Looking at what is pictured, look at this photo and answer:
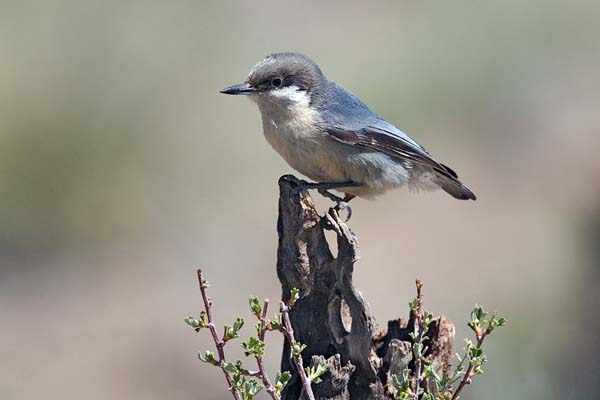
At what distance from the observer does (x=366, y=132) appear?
568cm

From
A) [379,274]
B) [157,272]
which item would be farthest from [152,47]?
[379,274]

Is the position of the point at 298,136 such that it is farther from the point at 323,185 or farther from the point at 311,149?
the point at 323,185

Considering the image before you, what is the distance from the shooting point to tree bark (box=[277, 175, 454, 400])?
4.28 metres

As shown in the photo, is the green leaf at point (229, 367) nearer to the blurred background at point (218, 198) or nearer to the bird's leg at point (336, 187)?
the bird's leg at point (336, 187)

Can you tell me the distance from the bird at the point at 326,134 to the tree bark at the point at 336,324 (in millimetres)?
817

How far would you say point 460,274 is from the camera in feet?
30.9

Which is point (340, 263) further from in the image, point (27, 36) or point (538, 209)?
point (27, 36)

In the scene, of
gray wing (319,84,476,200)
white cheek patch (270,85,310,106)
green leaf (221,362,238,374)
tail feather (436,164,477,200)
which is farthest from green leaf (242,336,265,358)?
tail feather (436,164,477,200)

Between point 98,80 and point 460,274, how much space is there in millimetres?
4102

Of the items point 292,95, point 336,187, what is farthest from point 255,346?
point 292,95

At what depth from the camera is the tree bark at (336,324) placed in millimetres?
4281

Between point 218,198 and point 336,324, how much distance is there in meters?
5.93

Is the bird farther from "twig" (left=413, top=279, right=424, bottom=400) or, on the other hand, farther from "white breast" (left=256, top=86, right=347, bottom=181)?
"twig" (left=413, top=279, right=424, bottom=400)

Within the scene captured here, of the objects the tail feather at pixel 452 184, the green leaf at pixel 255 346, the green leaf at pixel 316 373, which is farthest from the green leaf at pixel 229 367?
the tail feather at pixel 452 184
